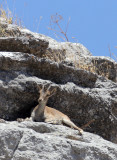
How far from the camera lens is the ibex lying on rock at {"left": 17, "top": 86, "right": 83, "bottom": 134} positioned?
854 centimetres

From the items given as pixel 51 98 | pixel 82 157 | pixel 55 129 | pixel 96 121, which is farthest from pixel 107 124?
pixel 82 157

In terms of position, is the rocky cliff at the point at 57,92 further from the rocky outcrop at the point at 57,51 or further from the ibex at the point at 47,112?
the ibex at the point at 47,112

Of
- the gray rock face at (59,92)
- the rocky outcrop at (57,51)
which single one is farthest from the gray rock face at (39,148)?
the rocky outcrop at (57,51)

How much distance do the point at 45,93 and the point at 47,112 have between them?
0.64 m

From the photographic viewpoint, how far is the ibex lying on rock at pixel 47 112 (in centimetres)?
854

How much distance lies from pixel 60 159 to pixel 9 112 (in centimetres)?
257

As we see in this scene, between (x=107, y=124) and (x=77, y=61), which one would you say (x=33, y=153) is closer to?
(x=107, y=124)

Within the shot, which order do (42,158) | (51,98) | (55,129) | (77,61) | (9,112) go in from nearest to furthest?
(42,158) → (55,129) → (9,112) → (51,98) → (77,61)

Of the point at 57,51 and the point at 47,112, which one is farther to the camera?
the point at 57,51

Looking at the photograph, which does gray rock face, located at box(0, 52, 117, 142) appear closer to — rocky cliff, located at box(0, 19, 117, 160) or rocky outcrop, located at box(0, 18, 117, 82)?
rocky cliff, located at box(0, 19, 117, 160)

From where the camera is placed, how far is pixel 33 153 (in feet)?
19.4

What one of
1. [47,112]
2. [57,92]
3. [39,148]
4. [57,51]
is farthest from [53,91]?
[57,51]

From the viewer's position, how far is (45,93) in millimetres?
8516

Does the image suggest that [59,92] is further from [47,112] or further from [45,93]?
[47,112]
